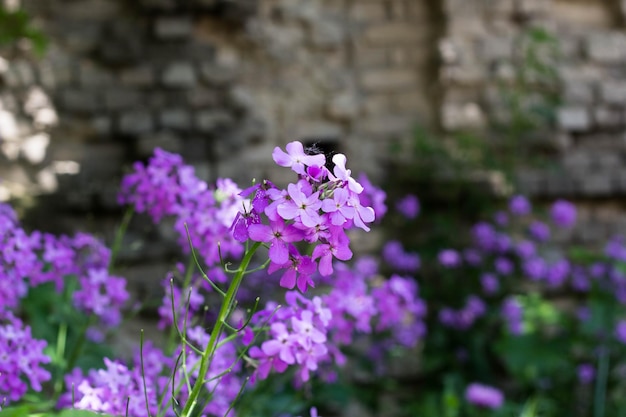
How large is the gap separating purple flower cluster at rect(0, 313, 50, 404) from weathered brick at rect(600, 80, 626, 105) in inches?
158

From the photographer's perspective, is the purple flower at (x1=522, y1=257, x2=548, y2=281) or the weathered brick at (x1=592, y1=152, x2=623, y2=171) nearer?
the purple flower at (x1=522, y1=257, x2=548, y2=281)

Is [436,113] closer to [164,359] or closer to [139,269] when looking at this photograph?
[139,269]

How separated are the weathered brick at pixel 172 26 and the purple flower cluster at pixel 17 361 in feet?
9.01

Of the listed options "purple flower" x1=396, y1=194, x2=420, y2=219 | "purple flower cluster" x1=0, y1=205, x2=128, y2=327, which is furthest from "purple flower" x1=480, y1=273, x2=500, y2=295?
"purple flower cluster" x1=0, y1=205, x2=128, y2=327

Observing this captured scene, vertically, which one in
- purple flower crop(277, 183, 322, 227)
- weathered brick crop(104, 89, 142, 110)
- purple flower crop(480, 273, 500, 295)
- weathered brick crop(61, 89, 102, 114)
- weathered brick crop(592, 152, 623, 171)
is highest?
weathered brick crop(592, 152, 623, 171)

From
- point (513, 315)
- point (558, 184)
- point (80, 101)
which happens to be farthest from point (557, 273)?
point (80, 101)

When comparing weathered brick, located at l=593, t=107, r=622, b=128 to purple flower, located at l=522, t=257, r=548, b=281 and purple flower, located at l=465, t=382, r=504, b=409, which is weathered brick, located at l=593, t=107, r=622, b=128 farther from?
purple flower, located at l=465, t=382, r=504, b=409

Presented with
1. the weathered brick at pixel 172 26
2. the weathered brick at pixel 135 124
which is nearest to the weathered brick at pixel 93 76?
the weathered brick at pixel 135 124

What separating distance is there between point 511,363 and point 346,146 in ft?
5.02

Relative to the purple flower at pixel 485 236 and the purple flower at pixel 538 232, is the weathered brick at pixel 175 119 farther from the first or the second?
the purple flower at pixel 538 232

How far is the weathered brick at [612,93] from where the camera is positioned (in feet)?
15.1

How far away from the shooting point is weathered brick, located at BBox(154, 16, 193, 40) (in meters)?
3.90

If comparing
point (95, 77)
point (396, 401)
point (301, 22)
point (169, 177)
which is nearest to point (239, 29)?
point (301, 22)

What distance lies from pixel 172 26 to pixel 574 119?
7.65ft
